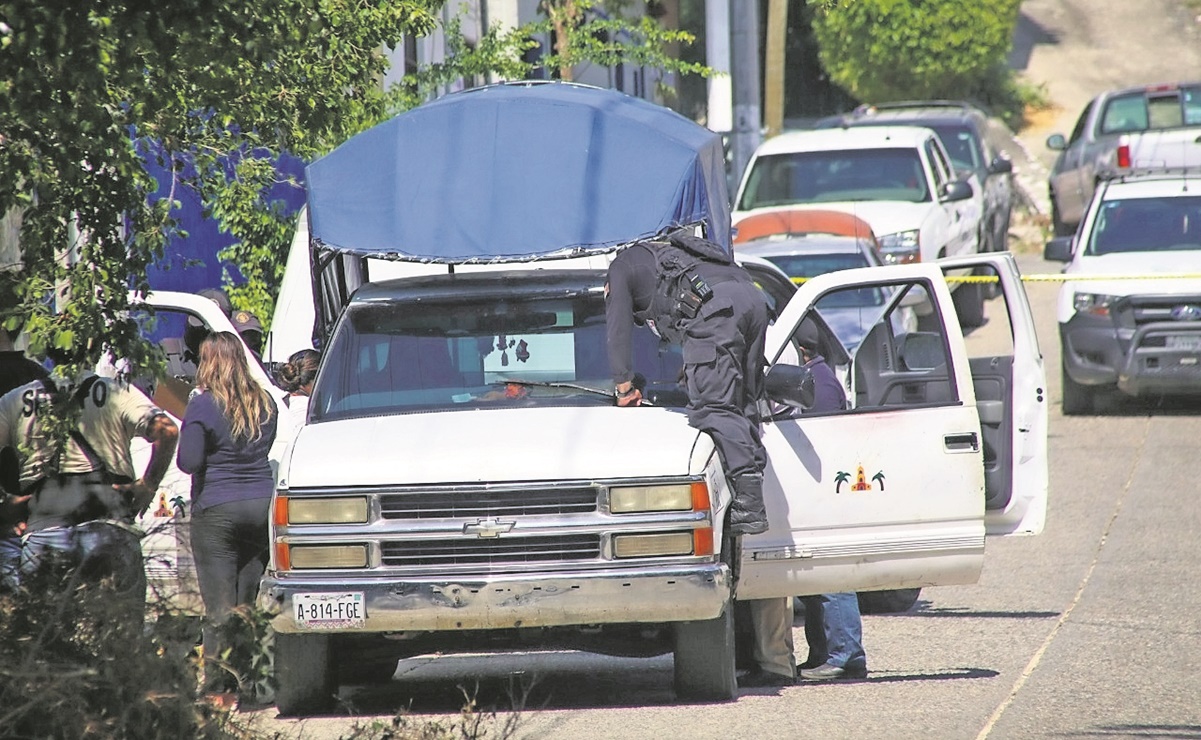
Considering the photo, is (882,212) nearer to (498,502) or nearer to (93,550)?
(498,502)

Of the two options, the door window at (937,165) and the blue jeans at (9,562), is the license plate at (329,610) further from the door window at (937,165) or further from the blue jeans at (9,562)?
the door window at (937,165)

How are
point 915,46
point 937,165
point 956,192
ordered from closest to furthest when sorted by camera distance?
point 956,192
point 937,165
point 915,46

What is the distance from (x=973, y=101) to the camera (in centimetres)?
3703

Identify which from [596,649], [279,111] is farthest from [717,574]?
[279,111]

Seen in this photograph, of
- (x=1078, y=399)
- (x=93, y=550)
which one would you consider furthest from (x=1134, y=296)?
(x=93, y=550)

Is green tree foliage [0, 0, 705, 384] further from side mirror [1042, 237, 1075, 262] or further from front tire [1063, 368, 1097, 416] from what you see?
front tire [1063, 368, 1097, 416]

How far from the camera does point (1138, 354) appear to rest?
1577 centimetres

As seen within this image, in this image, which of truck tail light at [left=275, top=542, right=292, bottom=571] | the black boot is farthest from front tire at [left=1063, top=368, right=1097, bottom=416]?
truck tail light at [left=275, top=542, right=292, bottom=571]

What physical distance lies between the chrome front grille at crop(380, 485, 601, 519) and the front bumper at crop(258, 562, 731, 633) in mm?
251

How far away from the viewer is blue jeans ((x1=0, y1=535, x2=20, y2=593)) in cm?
621

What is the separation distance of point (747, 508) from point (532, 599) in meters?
0.99

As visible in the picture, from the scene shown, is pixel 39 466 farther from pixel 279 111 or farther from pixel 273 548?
pixel 279 111

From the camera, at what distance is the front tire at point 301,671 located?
25.1 ft

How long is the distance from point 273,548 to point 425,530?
2.06 feet
